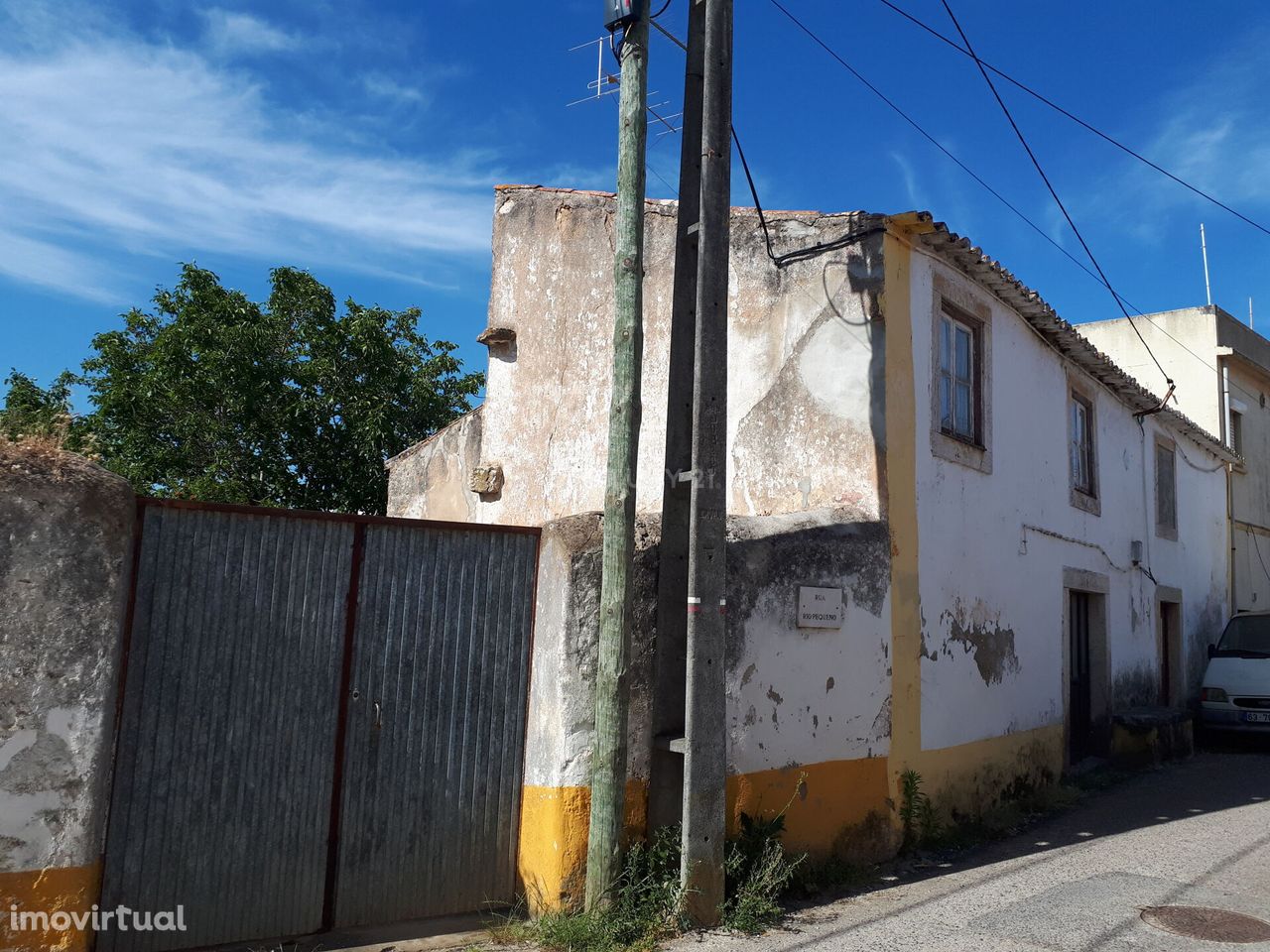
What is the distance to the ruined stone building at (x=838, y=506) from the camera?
594 centimetres

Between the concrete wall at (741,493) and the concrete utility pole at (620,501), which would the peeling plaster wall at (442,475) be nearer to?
the concrete wall at (741,493)

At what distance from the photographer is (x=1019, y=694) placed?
9.50m

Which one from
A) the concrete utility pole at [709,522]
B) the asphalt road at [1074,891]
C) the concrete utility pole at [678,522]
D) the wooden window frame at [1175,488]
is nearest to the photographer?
the asphalt road at [1074,891]

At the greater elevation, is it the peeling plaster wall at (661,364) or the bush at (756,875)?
the peeling plaster wall at (661,364)

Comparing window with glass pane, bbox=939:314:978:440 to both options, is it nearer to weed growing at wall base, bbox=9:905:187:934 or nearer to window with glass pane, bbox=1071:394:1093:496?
window with glass pane, bbox=1071:394:1093:496

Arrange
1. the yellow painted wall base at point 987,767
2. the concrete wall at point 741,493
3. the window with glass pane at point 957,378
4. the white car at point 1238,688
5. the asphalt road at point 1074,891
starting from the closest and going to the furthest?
the asphalt road at point 1074,891, the concrete wall at point 741,493, the yellow painted wall base at point 987,767, the window with glass pane at point 957,378, the white car at point 1238,688

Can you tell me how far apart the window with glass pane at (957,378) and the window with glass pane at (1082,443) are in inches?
110

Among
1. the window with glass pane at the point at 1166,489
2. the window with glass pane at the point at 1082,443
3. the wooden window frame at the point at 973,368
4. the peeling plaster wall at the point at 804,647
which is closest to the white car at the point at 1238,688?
the window with glass pane at the point at 1166,489

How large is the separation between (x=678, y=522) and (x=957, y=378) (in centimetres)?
416

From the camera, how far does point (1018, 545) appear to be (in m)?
9.62

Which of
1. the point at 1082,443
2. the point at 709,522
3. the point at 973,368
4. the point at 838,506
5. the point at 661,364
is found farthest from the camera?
the point at 1082,443

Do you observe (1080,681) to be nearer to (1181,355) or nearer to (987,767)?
(987,767)

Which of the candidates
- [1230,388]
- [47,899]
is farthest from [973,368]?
[1230,388]

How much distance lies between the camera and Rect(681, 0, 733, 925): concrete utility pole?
5.49 meters
